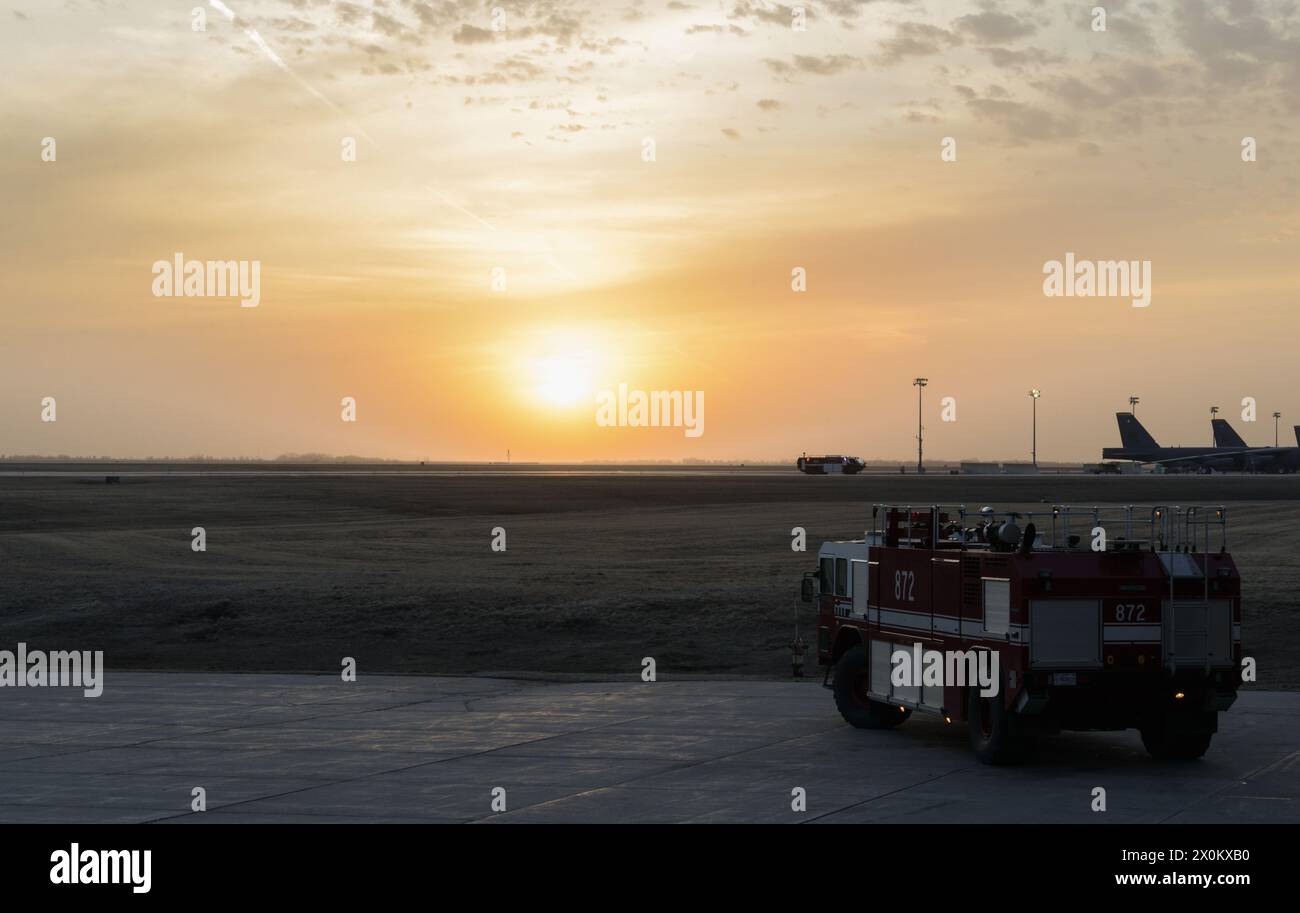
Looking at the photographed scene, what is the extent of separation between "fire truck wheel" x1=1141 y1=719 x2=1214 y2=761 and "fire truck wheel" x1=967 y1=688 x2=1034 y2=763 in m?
1.68

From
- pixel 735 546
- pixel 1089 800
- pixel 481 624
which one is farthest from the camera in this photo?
pixel 735 546

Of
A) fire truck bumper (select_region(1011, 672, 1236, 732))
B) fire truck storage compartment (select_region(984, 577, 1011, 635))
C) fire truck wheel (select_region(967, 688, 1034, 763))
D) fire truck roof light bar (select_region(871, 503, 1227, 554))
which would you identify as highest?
fire truck roof light bar (select_region(871, 503, 1227, 554))

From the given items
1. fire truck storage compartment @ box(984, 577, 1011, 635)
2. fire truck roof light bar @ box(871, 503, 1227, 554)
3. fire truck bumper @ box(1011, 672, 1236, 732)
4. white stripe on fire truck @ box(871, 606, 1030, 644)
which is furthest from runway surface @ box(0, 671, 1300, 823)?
fire truck roof light bar @ box(871, 503, 1227, 554)

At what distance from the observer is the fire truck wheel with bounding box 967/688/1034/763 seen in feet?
62.2

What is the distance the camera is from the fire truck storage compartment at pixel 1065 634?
18.5 m

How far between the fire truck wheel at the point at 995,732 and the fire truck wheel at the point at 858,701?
3.08m

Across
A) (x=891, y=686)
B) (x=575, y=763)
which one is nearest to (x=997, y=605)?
(x=891, y=686)

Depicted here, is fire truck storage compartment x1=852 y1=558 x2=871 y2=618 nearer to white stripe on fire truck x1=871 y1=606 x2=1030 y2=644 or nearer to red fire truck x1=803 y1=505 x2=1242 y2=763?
white stripe on fire truck x1=871 y1=606 x2=1030 y2=644

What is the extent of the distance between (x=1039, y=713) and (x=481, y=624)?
75.0 ft

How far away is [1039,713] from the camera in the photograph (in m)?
18.6

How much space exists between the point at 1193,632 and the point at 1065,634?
1744 mm

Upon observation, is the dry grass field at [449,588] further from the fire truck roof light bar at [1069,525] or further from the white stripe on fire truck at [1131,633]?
the white stripe on fire truck at [1131,633]
